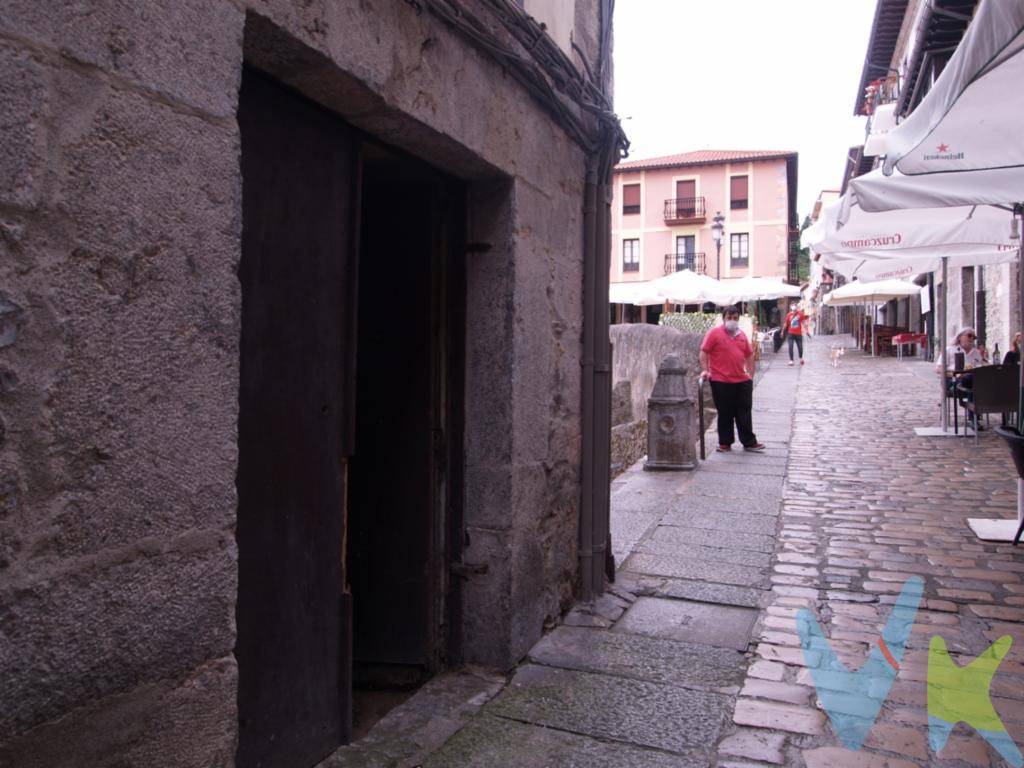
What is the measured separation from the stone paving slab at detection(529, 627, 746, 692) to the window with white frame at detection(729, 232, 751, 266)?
4593cm

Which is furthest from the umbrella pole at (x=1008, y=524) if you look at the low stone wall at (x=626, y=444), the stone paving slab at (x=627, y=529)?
the low stone wall at (x=626, y=444)

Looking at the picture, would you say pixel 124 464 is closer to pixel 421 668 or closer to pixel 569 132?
pixel 421 668

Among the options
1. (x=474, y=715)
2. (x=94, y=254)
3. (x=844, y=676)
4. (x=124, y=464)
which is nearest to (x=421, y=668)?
(x=474, y=715)

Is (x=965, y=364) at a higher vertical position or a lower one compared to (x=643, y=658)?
higher

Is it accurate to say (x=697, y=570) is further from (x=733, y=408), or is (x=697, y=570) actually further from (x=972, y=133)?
(x=733, y=408)

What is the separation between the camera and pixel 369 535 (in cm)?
372

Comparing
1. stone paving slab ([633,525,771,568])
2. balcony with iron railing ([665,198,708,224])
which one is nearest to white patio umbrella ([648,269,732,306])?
stone paving slab ([633,525,771,568])

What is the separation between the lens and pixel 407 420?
3.65 metres

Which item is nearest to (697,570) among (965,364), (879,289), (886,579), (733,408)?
(886,579)

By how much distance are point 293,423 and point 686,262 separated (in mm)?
47049

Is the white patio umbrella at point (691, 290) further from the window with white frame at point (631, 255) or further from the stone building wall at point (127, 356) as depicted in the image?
the window with white frame at point (631, 255)

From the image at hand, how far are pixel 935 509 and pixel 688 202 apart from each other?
1714 inches

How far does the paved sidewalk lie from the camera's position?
285cm

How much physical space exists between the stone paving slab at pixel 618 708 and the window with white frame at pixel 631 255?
46.6 metres
